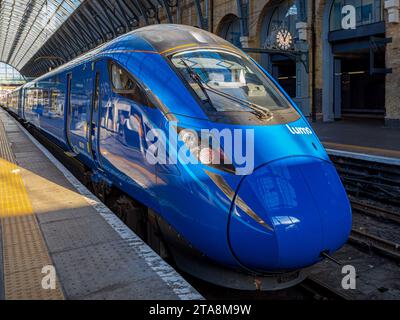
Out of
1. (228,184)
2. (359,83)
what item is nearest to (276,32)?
(359,83)

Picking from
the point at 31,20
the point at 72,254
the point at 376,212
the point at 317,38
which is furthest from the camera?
the point at 31,20

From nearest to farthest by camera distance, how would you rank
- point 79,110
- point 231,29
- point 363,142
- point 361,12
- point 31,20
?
point 79,110, point 363,142, point 361,12, point 231,29, point 31,20

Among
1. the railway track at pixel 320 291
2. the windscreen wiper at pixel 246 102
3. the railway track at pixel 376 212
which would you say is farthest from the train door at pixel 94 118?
the railway track at pixel 376 212

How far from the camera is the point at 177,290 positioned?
10.3 ft

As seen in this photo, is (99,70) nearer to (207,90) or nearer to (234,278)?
(207,90)

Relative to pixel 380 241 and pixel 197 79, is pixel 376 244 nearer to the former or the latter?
pixel 380 241

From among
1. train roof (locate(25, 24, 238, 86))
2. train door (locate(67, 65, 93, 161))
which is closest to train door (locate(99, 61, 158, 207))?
train roof (locate(25, 24, 238, 86))

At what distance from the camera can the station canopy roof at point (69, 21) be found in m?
32.3

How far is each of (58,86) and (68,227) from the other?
5.80 m

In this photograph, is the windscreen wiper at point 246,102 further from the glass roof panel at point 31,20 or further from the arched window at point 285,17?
the glass roof panel at point 31,20

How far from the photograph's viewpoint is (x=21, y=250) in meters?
4.05

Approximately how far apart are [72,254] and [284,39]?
62.0ft

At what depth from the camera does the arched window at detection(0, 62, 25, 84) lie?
4439 inches

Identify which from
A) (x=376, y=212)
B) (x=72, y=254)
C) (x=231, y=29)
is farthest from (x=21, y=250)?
(x=231, y=29)
